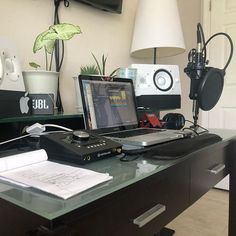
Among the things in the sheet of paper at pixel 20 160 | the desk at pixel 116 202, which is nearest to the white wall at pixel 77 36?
the sheet of paper at pixel 20 160

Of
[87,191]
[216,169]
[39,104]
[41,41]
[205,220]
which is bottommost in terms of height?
[205,220]

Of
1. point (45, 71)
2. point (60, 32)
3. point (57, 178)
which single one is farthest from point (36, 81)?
point (57, 178)

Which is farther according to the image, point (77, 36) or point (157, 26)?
point (157, 26)

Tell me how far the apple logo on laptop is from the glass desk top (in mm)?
346

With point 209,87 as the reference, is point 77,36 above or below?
above

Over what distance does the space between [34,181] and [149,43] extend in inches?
46.1

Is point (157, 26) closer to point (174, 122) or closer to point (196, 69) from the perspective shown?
point (196, 69)

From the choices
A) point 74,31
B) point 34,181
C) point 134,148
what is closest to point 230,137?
point 134,148

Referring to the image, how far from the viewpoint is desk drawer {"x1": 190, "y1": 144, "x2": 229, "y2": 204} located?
0.81 m

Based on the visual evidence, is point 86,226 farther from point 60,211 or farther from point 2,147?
point 2,147

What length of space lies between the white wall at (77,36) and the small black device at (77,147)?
554 millimetres

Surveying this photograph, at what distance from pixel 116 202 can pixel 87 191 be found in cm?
7

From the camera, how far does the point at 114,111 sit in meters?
1.02

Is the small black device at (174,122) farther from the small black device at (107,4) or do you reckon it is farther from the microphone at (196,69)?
the small black device at (107,4)
